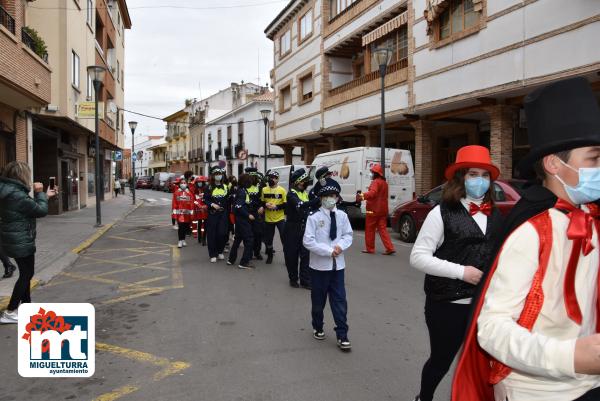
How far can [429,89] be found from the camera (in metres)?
16.3

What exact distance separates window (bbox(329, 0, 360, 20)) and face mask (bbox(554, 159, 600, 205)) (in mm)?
20836

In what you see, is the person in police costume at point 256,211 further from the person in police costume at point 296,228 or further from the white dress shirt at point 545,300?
the white dress shirt at point 545,300

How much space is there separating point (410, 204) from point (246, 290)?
6.24 meters

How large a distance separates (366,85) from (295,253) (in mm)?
14049

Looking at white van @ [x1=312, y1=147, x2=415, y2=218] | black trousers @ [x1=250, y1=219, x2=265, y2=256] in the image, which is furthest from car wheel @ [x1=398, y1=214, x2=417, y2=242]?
black trousers @ [x1=250, y1=219, x2=265, y2=256]

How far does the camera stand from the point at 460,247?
9.86ft

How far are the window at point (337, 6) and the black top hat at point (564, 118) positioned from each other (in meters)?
20.7

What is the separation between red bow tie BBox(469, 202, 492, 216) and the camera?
3.09m

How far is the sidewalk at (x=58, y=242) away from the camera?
27.0ft

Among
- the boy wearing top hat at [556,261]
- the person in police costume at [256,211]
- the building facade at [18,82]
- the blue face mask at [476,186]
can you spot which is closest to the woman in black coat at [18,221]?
the person in police costume at [256,211]

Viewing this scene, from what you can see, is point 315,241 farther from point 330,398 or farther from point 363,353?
point 330,398

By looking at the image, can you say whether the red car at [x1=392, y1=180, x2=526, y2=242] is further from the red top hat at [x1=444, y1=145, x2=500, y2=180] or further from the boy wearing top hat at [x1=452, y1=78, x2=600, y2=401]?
the boy wearing top hat at [x1=452, y1=78, x2=600, y2=401]

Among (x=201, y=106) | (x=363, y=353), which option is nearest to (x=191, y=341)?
(x=363, y=353)

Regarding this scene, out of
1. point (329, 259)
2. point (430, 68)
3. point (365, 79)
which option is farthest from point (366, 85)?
point (329, 259)
